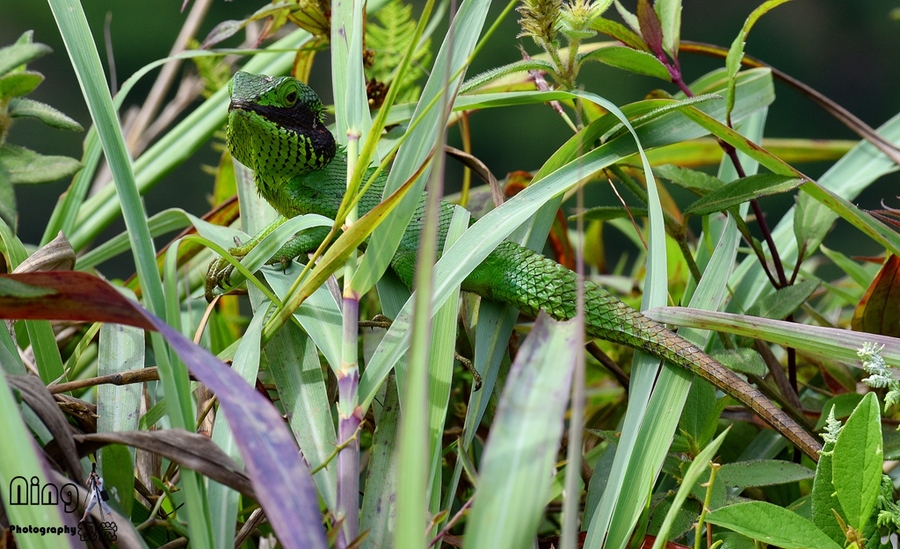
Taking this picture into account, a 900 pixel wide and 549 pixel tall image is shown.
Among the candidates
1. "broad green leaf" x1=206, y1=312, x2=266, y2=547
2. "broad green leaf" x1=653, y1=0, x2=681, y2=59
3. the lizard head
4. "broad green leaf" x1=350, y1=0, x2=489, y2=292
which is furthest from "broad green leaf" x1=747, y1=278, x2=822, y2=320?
the lizard head

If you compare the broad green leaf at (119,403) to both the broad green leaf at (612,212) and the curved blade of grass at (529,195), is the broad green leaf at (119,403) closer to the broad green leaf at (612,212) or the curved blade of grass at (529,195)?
the curved blade of grass at (529,195)

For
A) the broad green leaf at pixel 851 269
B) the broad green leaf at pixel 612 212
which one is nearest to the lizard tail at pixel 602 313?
the broad green leaf at pixel 612 212

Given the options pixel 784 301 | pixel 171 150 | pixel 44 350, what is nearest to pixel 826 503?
pixel 784 301

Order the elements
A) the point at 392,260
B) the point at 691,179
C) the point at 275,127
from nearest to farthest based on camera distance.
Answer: the point at 691,179 → the point at 392,260 → the point at 275,127

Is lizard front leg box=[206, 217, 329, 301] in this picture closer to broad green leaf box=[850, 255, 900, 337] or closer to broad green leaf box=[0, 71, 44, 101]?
broad green leaf box=[0, 71, 44, 101]
